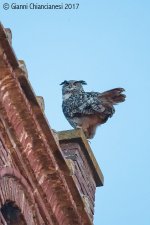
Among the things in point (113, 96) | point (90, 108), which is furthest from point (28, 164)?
point (113, 96)

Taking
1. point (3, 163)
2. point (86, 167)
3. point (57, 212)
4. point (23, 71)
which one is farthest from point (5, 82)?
point (86, 167)

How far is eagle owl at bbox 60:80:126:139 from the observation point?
11.5 m

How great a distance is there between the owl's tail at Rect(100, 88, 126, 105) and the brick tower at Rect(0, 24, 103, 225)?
1.83m

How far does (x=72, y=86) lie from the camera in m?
12.3

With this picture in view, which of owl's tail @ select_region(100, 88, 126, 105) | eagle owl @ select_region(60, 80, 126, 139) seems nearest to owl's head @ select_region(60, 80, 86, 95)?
eagle owl @ select_region(60, 80, 126, 139)

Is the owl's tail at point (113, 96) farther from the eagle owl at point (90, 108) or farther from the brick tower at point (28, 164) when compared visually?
the brick tower at point (28, 164)

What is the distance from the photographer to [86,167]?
36.0 feet

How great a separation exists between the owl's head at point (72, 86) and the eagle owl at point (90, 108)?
189 millimetres

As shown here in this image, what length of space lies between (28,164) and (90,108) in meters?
2.44

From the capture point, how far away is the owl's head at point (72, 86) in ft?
40.0

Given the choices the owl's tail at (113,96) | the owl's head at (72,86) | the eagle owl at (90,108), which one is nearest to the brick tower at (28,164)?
the eagle owl at (90,108)

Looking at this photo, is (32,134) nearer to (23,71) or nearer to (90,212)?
(23,71)

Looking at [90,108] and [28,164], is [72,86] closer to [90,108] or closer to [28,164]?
[90,108]

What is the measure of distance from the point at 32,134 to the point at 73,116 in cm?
222
